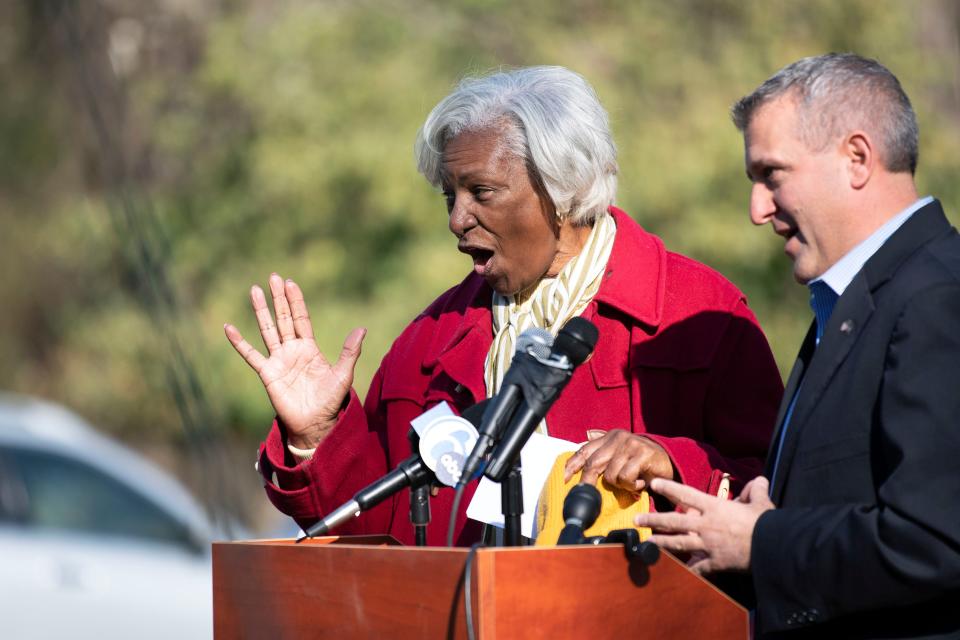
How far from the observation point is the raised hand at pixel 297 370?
11.5ft

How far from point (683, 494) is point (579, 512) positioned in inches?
8.3

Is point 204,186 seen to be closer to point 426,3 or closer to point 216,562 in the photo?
point 426,3

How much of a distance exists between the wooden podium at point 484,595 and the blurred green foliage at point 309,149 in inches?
186

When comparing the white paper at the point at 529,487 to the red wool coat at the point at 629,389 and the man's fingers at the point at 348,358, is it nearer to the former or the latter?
the red wool coat at the point at 629,389

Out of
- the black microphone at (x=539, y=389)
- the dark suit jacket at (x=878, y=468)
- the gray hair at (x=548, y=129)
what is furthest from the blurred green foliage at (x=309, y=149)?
the black microphone at (x=539, y=389)

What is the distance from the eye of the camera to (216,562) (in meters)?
2.98

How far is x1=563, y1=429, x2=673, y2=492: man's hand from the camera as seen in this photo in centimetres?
296

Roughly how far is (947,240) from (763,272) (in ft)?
23.7

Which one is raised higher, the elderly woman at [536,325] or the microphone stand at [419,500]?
the elderly woman at [536,325]

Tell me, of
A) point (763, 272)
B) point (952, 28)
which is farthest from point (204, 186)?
point (952, 28)

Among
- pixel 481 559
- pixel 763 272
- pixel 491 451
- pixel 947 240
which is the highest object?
pixel 763 272

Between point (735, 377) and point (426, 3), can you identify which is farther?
point (426, 3)

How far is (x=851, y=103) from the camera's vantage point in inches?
109

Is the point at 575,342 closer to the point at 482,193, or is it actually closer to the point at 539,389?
the point at 539,389
